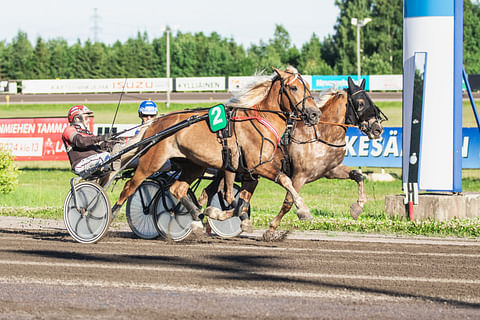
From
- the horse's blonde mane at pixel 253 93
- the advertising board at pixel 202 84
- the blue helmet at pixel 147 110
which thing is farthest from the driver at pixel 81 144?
the advertising board at pixel 202 84

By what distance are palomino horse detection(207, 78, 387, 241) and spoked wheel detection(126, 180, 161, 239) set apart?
52.1 inches

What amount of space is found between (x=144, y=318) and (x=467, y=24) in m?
84.6

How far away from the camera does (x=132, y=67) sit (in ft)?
277

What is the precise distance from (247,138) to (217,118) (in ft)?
1.39

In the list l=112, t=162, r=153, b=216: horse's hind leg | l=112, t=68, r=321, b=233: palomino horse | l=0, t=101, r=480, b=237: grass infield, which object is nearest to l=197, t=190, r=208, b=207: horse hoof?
l=112, t=68, r=321, b=233: palomino horse

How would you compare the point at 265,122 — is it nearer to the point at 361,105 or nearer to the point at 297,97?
the point at 297,97

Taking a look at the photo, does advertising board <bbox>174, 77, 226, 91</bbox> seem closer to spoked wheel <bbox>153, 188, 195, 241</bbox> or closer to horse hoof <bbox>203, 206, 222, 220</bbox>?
spoked wheel <bbox>153, 188, 195, 241</bbox>

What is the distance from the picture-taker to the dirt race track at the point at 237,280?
18.1 ft

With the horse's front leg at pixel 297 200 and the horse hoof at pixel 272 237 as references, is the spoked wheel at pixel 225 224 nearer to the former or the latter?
the horse hoof at pixel 272 237

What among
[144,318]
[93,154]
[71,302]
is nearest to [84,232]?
[93,154]

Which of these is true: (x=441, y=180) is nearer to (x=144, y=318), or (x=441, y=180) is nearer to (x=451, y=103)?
(x=451, y=103)

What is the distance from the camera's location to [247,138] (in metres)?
9.25

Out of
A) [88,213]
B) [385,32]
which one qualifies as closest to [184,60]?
[385,32]

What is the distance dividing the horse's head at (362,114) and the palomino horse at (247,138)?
1300 mm
